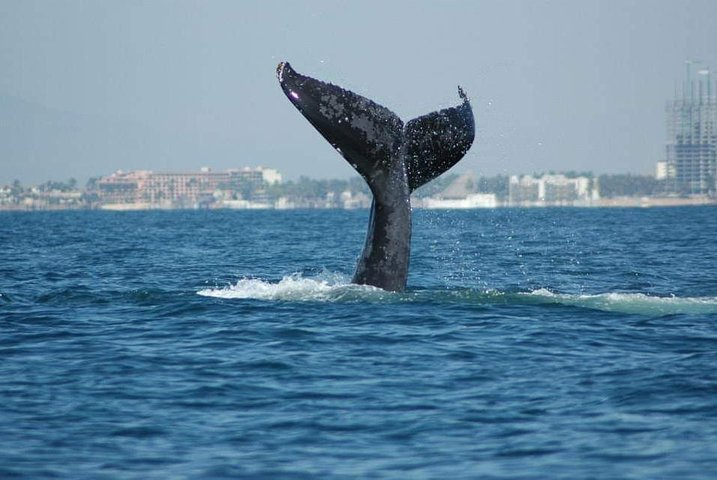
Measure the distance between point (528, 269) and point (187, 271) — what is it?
7043 millimetres

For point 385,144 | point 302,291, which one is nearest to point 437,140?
point 385,144

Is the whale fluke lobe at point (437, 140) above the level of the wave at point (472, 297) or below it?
above

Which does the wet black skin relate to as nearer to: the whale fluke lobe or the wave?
the whale fluke lobe

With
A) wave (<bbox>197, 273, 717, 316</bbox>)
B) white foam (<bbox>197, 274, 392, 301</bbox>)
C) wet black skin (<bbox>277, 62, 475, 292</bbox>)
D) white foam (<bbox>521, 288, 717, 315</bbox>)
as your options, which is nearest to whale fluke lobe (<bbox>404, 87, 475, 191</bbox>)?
wet black skin (<bbox>277, 62, 475, 292</bbox>)

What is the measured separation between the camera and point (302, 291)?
59.1ft

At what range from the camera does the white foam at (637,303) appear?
16.0 metres

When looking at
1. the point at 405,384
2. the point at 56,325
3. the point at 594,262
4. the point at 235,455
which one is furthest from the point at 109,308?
the point at 594,262

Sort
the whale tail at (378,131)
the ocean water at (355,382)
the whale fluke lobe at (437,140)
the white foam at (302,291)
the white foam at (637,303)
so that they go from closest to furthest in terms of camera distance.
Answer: the ocean water at (355,382) < the whale tail at (378,131) < the whale fluke lobe at (437,140) < the white foam at (637,303) < the white foam at (302,291)

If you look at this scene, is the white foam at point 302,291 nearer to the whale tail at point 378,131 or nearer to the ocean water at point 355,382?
the ocean water at point 355,382

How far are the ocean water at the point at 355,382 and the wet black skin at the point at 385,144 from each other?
3.14ft

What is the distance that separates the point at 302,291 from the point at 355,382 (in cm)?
667

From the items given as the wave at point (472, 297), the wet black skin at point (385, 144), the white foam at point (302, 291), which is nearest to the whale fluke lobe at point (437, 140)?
the wet black skin at point (385, 144)

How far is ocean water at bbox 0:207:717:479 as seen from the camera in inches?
351

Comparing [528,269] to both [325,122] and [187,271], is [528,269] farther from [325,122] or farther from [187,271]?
[325,122]
